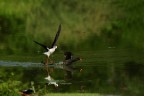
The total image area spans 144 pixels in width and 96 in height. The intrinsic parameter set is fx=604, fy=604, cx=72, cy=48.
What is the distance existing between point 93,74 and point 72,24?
26.0 m

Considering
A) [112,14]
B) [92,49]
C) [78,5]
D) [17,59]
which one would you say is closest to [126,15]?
[112,14]

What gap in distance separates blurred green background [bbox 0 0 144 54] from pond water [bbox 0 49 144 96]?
464cm

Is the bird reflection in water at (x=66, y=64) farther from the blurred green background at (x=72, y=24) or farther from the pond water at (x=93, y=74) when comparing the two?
the blurred green background at (x=72, y=24)

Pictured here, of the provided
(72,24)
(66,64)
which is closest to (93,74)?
(66,64)

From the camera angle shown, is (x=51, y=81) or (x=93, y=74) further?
(x=93, y=74)

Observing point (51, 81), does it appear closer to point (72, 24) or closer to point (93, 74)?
point (93, 74)

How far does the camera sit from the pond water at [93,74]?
23.0 metres

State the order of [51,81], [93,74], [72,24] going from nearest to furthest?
[51,81], [93,74], [72,24]

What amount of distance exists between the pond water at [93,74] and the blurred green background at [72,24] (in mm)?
4637

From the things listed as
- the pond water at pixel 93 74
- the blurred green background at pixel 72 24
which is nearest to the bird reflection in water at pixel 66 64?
the pond water at pixel 93 74

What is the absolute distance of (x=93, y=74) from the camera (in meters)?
25.9

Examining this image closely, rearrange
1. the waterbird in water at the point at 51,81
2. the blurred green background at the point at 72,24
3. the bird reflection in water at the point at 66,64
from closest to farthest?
the waterbird in water at the point at 51,81
the bird reflection in water at the point at 66,64
the blurred green background at the point at 72,24

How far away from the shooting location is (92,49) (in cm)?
3312

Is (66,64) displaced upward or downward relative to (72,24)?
downward
